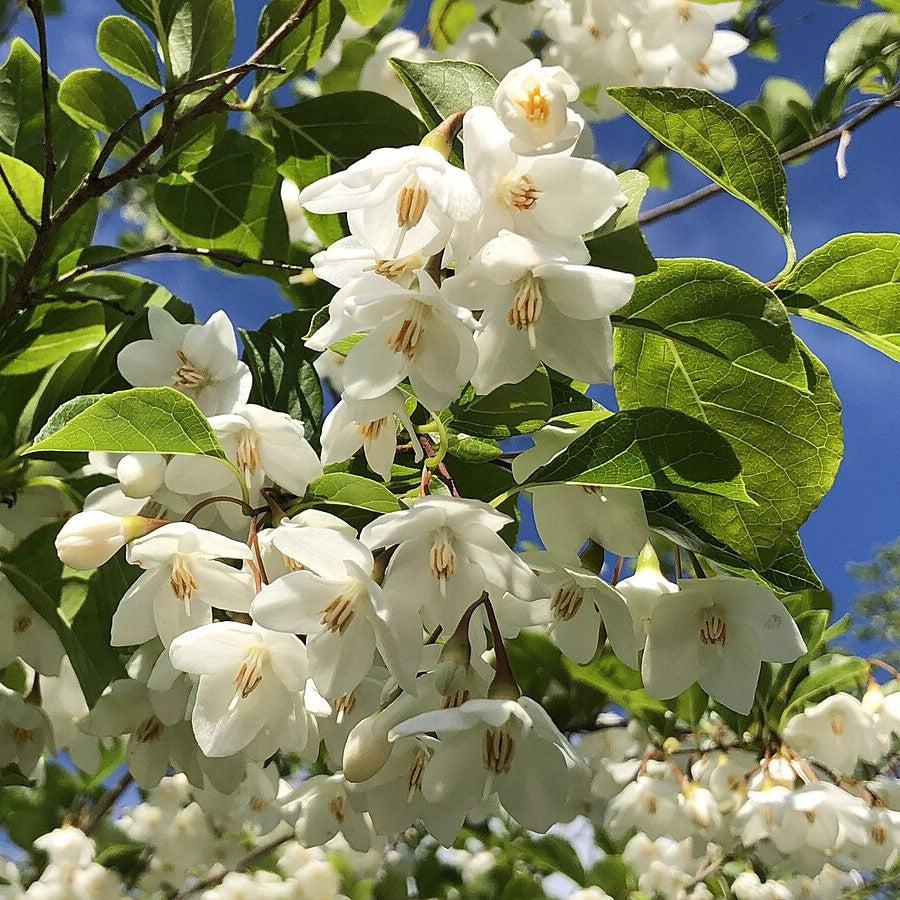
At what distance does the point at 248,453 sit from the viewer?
0.99 metres

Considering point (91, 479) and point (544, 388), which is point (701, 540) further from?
point (91, 479)

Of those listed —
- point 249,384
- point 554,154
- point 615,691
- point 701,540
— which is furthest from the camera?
point 615,691

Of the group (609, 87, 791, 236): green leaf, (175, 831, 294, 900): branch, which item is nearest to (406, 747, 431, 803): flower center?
(609, 87, 791, 236): green leaf

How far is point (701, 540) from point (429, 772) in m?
0.34

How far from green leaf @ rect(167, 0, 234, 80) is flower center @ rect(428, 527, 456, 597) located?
871 mm

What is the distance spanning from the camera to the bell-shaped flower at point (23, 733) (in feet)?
4.64

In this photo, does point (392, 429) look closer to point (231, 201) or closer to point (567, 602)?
point (567, 602)

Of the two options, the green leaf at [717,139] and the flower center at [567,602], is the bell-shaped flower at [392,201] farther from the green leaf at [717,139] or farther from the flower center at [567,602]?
the flower center at [567,602]

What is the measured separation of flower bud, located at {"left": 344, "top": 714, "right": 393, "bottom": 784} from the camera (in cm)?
80

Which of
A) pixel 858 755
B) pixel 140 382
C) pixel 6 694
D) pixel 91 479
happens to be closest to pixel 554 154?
pixel 140 382

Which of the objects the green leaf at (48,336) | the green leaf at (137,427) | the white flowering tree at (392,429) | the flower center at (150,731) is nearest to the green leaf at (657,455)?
the white flowering tree at (392,429)

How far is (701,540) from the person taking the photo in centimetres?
92

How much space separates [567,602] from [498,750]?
204mm

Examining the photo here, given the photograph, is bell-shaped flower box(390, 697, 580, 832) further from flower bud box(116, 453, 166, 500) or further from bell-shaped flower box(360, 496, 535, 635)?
flower bud box(116, 453, 166, 500)
